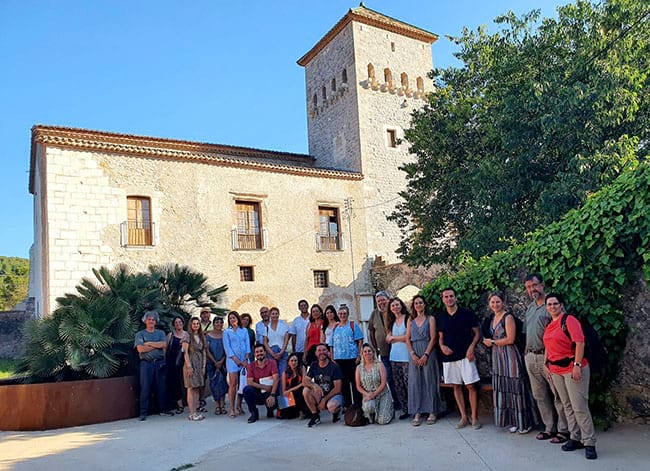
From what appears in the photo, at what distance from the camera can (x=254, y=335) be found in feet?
27.2

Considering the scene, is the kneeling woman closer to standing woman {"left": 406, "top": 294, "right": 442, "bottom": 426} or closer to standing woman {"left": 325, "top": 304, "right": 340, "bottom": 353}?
standing woman {"left": 406, "top": 294, "right": 442, "bottom": 426}

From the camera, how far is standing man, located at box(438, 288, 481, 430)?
544 centimetres

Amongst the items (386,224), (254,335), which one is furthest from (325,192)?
(254,335)

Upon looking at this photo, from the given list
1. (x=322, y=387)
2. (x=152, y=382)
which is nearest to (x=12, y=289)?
(x=152, y=382)

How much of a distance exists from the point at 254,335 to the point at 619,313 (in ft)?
17.1

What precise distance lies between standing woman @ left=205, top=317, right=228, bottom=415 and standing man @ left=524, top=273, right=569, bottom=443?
14.2 feet

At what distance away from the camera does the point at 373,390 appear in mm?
5926

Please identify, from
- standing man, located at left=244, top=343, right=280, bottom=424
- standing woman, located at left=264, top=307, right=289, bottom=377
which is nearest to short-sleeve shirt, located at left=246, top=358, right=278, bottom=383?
standing man, located at left=244, top=343, right=280, bottom=424

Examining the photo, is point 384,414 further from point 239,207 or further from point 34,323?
point 239,207

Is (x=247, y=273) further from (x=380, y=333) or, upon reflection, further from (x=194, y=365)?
(x=380, y=333)

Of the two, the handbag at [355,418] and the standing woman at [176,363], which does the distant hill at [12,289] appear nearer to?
the standing woman at [176,363]

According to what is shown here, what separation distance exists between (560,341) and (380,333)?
Answer: 2.68 meters

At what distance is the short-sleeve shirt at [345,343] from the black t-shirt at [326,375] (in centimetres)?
35

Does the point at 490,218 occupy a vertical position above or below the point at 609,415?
above
